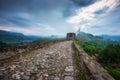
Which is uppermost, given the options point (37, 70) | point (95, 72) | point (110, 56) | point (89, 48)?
point (95, 72)

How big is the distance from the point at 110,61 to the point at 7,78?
97.2 feet

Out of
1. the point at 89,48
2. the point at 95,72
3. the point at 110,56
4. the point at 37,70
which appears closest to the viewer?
the point at 95,72

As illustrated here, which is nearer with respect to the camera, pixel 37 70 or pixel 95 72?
pixel 95 72

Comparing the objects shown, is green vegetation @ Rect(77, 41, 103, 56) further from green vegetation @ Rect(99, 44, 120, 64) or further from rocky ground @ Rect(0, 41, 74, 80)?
rocky ground @ Rect(0, 41, 74, 80)

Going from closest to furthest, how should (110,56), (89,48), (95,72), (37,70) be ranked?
(95,72)
(37,70)
(89,48)
(110,56)

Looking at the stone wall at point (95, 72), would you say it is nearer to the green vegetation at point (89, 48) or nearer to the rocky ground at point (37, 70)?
the rocky ground at point (37, 70)

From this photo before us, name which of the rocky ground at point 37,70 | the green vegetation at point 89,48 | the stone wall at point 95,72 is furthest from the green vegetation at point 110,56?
the stone wall at point 95,72

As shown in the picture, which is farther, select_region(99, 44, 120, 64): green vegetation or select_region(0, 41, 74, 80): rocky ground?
select_region(99, 44, 120, 64): green vegetation

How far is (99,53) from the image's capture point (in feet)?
97.6

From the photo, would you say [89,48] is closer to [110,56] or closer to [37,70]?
[37,70]

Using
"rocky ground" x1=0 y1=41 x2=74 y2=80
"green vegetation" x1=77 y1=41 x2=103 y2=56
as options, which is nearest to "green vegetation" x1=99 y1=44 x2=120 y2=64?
"green vegetation" x1=77 y1=41 x2=103 y2=56

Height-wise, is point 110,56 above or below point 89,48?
below

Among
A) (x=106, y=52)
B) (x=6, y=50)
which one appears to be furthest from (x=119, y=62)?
(x=6, y=50)

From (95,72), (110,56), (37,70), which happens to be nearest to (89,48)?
(37,70)
